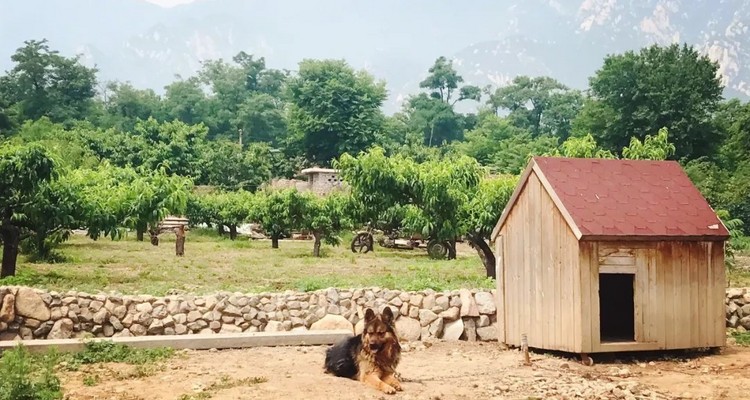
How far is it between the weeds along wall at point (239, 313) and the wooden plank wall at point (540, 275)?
3.45 ft

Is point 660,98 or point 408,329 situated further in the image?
point 660,98

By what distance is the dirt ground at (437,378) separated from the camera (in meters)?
7.59

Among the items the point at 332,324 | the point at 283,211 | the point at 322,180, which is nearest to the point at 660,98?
the point at 322,180

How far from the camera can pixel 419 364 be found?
9664 millimetres

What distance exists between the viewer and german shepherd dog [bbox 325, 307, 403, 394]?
25.3ft

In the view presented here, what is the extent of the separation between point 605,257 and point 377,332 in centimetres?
373

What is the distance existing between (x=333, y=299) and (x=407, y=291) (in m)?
1.26

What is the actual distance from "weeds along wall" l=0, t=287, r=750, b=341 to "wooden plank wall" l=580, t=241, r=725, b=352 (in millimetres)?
2444

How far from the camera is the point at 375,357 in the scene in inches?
309

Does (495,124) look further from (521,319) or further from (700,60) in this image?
(521,319)

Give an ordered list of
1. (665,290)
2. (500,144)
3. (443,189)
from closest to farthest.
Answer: (665,290)
(443,189)
(500,144)

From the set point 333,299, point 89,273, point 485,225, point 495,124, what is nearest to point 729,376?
point 333,299

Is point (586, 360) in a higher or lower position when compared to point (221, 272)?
lower

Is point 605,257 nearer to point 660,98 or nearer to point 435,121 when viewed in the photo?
point 660,98
